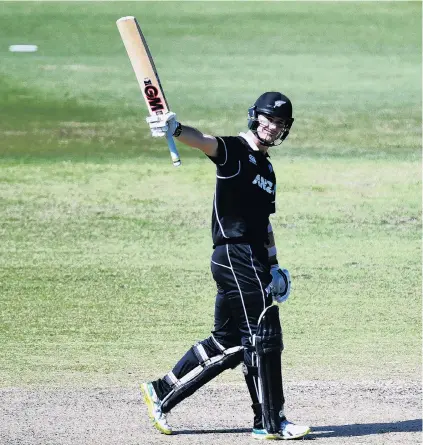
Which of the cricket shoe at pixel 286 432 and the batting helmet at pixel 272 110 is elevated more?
the batting helmet at pixel 272 110

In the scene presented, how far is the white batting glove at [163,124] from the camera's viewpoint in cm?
575

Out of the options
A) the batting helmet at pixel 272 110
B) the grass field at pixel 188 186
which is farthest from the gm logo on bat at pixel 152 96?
the grass field at pixel 188 186

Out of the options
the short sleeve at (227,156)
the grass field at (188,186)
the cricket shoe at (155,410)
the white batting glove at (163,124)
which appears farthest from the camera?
the grass field at (188,186)

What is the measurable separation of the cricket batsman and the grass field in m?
1.20

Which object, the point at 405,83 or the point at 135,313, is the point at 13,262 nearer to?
the point at 135,313

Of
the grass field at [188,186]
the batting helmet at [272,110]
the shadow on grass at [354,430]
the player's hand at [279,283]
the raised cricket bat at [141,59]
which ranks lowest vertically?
the grass field at [188,186]

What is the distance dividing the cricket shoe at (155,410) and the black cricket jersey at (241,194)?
913mm

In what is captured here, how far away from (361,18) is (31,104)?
739 centimetres

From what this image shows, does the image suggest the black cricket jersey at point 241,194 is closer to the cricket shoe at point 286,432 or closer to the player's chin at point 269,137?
the player's chin at point 269,137

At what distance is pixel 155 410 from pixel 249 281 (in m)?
0.91

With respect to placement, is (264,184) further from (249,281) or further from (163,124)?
(163,124)

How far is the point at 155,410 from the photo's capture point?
6.30 metres

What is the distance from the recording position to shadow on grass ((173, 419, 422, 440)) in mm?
6277

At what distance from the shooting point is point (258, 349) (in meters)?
6.04
